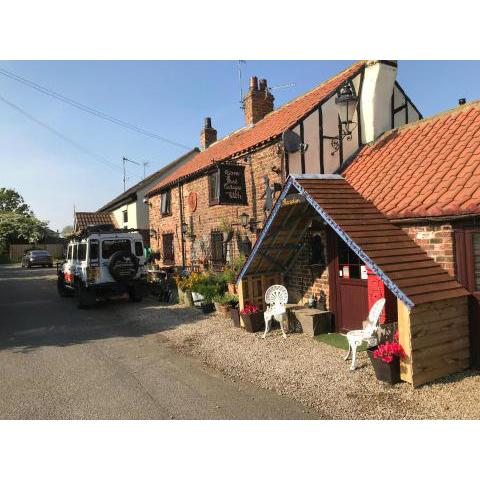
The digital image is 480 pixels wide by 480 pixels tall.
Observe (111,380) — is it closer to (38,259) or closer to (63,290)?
(63,290)

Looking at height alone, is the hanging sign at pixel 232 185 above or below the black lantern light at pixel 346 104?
below

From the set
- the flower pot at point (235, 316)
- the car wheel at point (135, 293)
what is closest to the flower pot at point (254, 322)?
the flower pot at point (235, 316)

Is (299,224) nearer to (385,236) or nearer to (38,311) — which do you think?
(385,236)

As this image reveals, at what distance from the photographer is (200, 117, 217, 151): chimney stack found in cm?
2020

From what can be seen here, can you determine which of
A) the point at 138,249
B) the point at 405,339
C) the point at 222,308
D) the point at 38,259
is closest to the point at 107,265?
the point at 138,249

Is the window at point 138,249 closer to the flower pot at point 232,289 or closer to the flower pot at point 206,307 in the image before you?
the flower pot at point 206,307

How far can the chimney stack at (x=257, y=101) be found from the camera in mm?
15109

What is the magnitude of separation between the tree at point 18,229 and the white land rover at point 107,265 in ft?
131

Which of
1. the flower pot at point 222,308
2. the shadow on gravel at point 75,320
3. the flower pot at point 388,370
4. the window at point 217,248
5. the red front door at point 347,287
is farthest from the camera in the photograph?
the window at point 217,248

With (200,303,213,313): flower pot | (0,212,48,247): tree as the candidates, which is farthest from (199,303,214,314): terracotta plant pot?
(0,212,48,247): tree

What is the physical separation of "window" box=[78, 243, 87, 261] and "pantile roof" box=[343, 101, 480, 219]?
8239 millimetres

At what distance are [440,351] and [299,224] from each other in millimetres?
4015

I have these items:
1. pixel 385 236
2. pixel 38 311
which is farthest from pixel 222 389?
pixel 38 311

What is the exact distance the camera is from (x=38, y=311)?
12.1m
